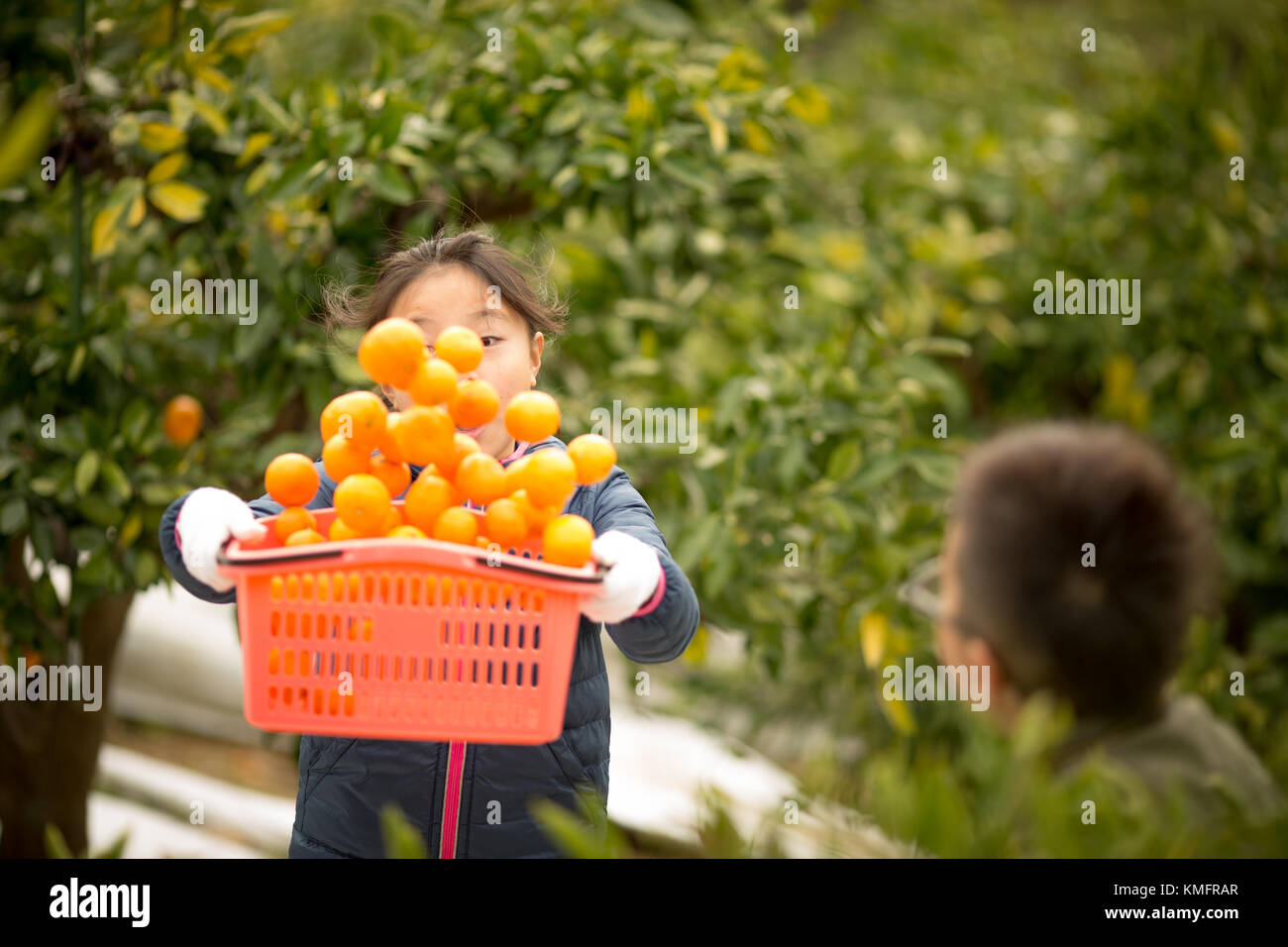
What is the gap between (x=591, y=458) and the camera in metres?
1.21

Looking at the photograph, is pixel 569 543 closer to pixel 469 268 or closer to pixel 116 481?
pixel 469 268

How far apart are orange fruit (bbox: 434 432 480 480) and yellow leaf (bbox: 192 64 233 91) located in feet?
3.71

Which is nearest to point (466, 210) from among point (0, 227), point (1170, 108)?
point (0, 227)

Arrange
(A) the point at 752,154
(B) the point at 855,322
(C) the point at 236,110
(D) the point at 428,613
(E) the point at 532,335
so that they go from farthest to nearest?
(B) the point at 855,322 < (A) the point at 752,154 < (C) the point at 236,110 < (E) the point at 532,335 < (D) the point at 428,613

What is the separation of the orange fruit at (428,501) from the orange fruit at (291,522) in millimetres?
149

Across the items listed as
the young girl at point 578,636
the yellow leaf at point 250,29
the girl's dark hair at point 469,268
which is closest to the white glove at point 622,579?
the young girl at point 578,636

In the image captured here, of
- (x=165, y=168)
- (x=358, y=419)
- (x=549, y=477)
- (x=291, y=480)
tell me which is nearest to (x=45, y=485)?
(x=165, y=168)

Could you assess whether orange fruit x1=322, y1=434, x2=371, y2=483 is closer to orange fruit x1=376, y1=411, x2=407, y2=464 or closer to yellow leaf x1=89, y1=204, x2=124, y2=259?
orange fruit x1=376, y1=411, x2=407, y2=464

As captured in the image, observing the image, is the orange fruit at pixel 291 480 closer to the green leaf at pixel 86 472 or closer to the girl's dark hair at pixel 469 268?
the girl's dark hair at pixel 469 268

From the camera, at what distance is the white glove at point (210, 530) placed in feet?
3.81
